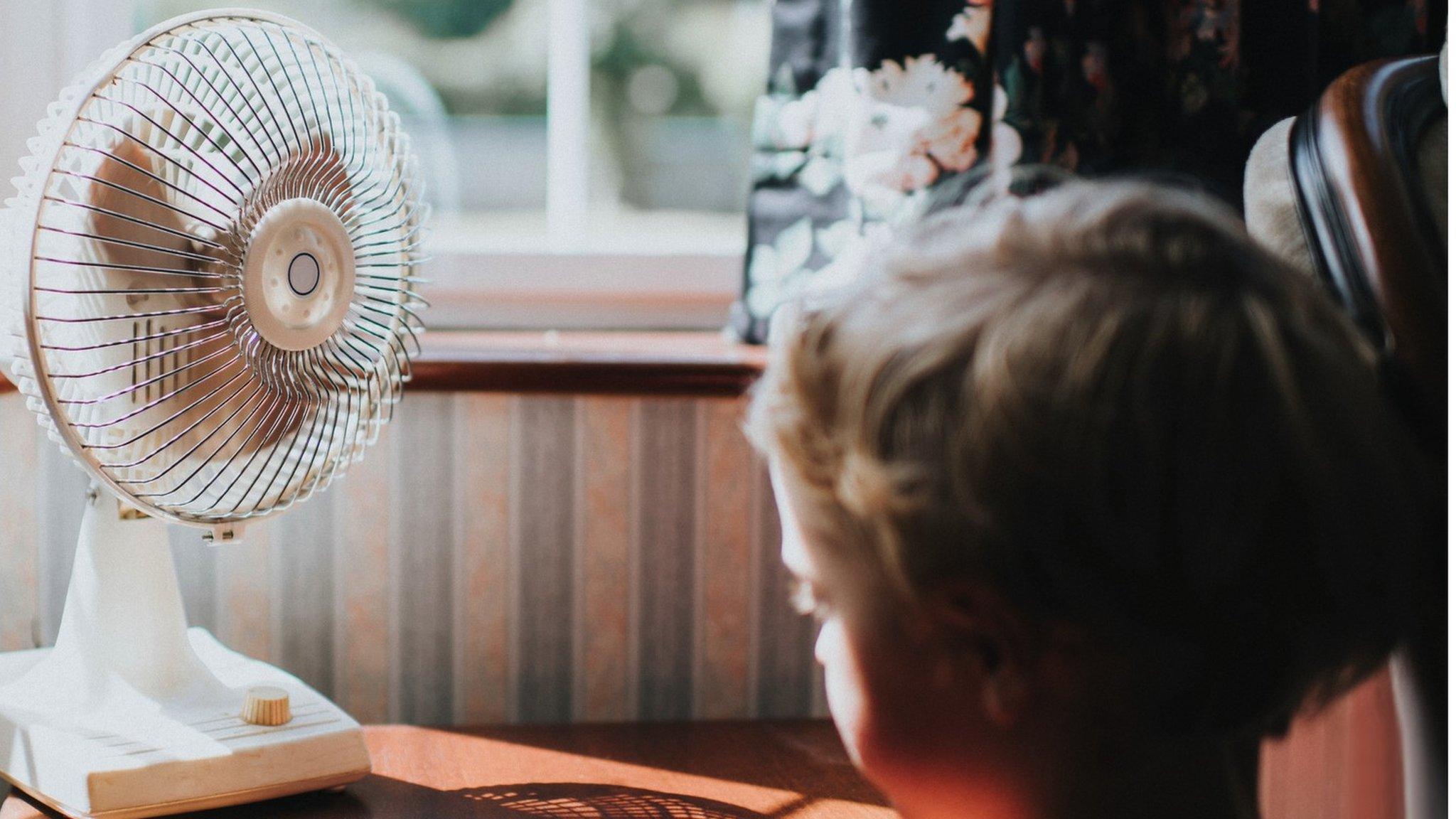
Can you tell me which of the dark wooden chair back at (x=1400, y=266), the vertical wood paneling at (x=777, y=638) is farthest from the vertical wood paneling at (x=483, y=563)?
the dark wooden chair back at (x=1400, y=266)

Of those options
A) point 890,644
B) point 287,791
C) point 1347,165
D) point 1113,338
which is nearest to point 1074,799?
point 890,644

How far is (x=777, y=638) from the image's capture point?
4.16ft

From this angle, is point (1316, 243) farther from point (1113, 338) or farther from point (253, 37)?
point (253, 37)

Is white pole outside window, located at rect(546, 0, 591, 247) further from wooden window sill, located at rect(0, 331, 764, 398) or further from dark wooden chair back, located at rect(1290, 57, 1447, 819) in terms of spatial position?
dark wooden chair back, located at rect(1290, 57, 1447, 819)

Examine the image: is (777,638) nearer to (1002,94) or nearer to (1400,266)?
(1002,94)

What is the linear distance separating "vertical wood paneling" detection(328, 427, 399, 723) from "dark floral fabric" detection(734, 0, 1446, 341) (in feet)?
1.36

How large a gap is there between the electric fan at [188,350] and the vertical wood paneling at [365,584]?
30 centimetres

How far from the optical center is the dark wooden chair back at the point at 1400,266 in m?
0.59

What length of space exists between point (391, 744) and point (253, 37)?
0.57 meters

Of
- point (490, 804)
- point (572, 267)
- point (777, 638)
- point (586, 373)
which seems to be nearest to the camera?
point (490, 804)

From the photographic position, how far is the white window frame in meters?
1.38

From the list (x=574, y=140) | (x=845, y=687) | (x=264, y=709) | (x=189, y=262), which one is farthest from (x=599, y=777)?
(x=574, y=140)

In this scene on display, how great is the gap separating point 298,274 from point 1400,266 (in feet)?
2.12

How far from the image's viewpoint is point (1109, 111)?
1.13m
